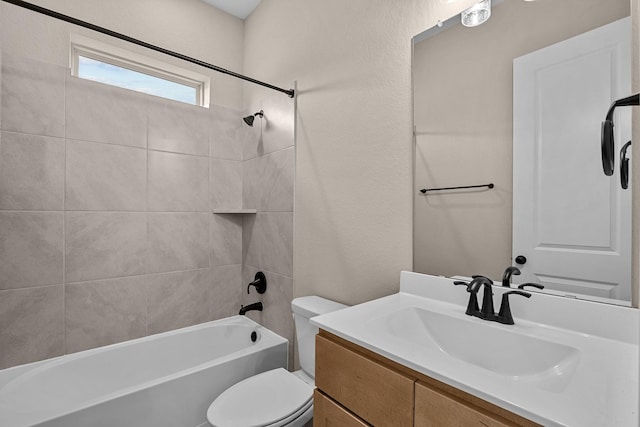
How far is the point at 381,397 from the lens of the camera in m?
0.78

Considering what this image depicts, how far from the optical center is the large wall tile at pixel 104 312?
1847 mm

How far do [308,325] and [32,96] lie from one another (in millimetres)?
1945

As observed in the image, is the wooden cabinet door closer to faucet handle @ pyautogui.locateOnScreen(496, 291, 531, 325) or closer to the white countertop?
the white countertop

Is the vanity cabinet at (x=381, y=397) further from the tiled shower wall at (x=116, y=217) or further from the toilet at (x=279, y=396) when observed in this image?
the tiled shower wall at (x=116, y=217)

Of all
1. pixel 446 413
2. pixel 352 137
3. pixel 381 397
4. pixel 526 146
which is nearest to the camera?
pixel 446 413

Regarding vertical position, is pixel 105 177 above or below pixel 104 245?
above

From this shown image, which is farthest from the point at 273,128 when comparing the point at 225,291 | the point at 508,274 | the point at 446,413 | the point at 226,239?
the point at 446,413

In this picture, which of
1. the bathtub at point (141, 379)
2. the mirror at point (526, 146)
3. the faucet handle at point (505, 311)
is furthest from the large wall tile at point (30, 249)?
the faucet handle at point (505, 311)

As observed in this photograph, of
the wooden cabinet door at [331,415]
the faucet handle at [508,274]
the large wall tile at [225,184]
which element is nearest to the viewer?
the wooden cabinet door at [331,415]

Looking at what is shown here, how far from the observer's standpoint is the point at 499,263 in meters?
1.10

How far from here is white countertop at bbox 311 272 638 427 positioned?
53cm

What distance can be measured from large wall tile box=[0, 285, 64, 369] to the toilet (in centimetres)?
116

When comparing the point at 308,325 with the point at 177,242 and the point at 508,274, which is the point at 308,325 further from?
the point at 177,242

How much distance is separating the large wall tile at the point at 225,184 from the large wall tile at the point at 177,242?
0.16m
